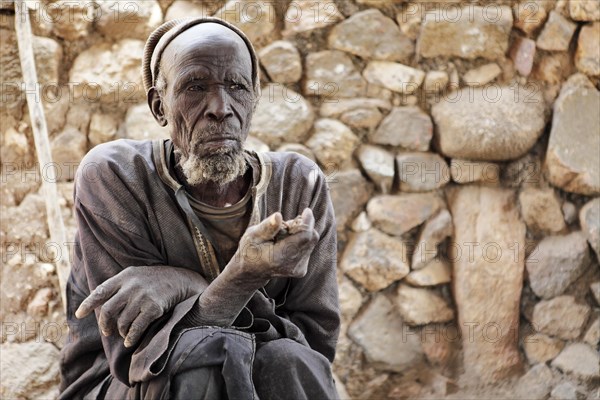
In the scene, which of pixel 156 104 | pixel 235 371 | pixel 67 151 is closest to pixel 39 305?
pixel 67 151

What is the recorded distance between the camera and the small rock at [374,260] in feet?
12.6

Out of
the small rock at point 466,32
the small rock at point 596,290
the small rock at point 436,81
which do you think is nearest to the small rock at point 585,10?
the small rock at point 466,32

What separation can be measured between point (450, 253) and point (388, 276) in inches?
11.5

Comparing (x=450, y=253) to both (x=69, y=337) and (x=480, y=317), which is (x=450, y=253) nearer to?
(x=480, y=317)

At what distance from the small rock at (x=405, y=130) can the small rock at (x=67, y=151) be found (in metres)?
1.20

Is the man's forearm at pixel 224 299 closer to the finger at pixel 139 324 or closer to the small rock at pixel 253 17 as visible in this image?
the finger at pixel 139 324

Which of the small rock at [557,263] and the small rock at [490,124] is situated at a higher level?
the small rock at [490,124]

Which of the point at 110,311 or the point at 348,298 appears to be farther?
A: the point at 348,298

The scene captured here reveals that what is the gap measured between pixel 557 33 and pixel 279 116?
4.01 ft

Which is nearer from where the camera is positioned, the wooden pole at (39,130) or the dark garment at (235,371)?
the dark garment at (235,371)

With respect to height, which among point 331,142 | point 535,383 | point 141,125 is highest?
point 141,125

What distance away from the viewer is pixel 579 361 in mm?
3740

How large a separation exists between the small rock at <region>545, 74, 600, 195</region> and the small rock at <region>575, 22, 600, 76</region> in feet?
0.21

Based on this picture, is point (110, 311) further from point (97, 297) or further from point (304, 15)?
point (304, 15)
